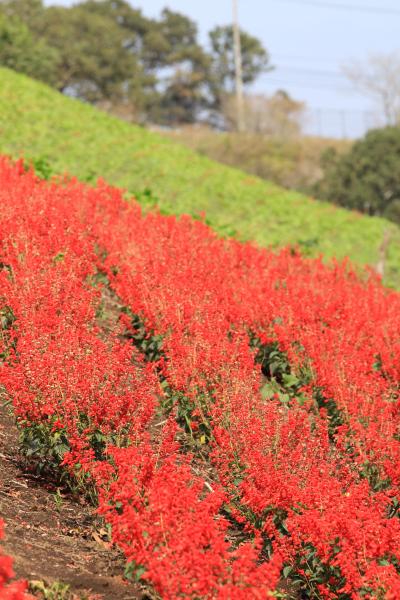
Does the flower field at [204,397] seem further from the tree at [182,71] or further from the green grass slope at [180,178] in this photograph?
the tree at [182,71]

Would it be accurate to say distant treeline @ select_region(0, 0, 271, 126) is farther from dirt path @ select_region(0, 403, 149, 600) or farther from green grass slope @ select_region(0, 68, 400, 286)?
dirt path @ select_region(0, 403, 149, 600)

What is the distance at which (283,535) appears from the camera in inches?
240

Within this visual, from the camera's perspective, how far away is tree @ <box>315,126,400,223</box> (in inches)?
1459

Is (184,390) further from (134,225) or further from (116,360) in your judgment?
(134,225)

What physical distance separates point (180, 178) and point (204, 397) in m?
Result: 17.1

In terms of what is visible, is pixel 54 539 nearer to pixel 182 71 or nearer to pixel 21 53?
pixel 21 53

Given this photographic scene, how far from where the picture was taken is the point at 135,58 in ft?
191

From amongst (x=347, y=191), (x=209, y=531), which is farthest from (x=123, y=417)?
(x=347, y=191)

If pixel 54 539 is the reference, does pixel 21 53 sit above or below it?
above

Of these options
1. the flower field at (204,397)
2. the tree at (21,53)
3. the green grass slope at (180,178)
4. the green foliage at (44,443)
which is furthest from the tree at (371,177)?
the green foliage at (44,443)

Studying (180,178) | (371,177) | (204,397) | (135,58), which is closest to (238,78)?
(135,58)

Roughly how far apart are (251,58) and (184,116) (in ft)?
21.9

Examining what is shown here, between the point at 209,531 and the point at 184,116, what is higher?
the point at 184,116

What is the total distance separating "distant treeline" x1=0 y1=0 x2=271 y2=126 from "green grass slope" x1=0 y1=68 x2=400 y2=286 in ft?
45.0
